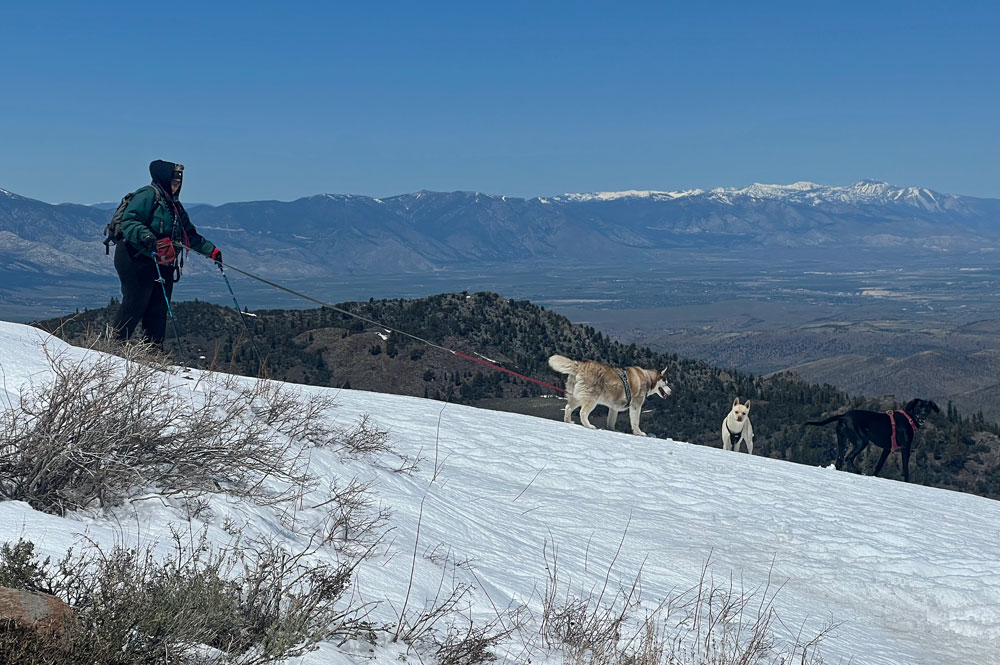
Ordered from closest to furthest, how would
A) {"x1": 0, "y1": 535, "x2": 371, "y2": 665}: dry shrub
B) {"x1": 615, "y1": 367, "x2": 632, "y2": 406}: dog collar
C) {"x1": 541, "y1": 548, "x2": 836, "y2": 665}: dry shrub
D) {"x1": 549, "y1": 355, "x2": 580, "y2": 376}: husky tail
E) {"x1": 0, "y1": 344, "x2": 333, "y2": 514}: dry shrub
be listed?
{"x1": 0, "y1": 535, "x2": 371, "y2": 665}: dry shrub, {"x1": 541, "y1": 548, "x2": 836, "y2": 665}: dry shrub, {"x1": 0, "y1": 344, "x2": 333, "y2": 514}: dry shrub, {"x1": 549, "y1": 355, "x2": 580, "y2": 376}: husky tail, {"x1": 615, "y1": 367, "x2": 632, "y2": 406}: dog collar

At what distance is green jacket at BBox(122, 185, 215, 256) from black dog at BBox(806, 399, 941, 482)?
11.1 m

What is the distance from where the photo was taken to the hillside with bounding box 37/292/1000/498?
33.8m

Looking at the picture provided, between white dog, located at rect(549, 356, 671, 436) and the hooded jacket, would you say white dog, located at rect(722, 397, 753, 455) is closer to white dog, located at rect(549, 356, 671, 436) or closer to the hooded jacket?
white dog, located at rect(549, 356, 671, 436)

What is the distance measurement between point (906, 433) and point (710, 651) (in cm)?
1265

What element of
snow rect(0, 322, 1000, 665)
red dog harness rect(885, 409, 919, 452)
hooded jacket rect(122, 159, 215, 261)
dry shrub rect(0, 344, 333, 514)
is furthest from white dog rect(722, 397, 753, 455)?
dry shrub rect(0, 344, 333, 514)

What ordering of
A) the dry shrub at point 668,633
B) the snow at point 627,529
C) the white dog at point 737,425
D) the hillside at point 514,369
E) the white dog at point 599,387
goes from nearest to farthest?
1. the dry shrub at point 668,633
2. the snow at point 627,529
3. the white dog at point 599,387
4. the white dog at point 737,425
5. the hillside at point 514,369

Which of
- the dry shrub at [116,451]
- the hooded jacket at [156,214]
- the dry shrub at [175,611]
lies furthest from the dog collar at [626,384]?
the dry shrub at [175,611]

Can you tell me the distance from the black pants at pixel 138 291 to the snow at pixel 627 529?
3.33ft

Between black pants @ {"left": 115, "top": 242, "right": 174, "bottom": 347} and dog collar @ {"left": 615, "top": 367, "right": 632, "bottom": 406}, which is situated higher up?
black pants @ {"left": 115, "top": 242, "right": 174, "bottom": 347}

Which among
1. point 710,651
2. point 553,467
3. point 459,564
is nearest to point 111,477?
point 459,564

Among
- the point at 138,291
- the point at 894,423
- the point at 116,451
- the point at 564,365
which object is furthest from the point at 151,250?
the point at 894,423

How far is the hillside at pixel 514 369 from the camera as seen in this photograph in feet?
111

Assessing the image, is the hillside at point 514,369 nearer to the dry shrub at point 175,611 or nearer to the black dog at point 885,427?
the black dog at point 885,427

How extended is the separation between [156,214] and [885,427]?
12.4 metres
